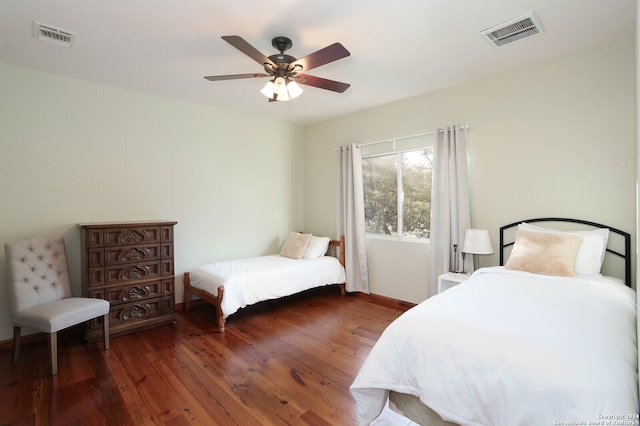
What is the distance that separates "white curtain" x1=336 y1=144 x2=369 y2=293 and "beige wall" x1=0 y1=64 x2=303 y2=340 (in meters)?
1.03

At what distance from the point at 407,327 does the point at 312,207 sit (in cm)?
358

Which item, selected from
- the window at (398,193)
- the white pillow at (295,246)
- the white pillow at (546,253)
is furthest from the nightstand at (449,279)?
the white pillow at (295,246)

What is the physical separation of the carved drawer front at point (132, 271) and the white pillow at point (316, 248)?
5.98ft

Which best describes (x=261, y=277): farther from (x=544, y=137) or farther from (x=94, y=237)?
(x=544, y=137)

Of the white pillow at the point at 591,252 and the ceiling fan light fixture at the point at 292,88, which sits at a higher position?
the ceiling fan light fixture at the point at 292,88

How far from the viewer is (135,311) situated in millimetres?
3152

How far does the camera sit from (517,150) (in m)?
3.04

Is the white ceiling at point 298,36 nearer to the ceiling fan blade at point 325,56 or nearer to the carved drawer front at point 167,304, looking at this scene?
the ceiling fan blade at point 325,56

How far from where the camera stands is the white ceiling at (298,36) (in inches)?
79.8

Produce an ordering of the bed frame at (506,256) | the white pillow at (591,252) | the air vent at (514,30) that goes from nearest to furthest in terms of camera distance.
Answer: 1. the bed frame at (506,256)
2. the air vent at (514,30)
3. the white pillow at (591,252)

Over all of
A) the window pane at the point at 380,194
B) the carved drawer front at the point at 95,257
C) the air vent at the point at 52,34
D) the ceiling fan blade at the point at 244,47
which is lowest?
the carved drawer front at the point at 95,257

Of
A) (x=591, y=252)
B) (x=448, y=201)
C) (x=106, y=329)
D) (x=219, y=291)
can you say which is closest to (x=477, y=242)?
(x=448, y=201)

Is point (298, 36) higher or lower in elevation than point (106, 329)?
higher

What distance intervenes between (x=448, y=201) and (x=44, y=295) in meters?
3.93
